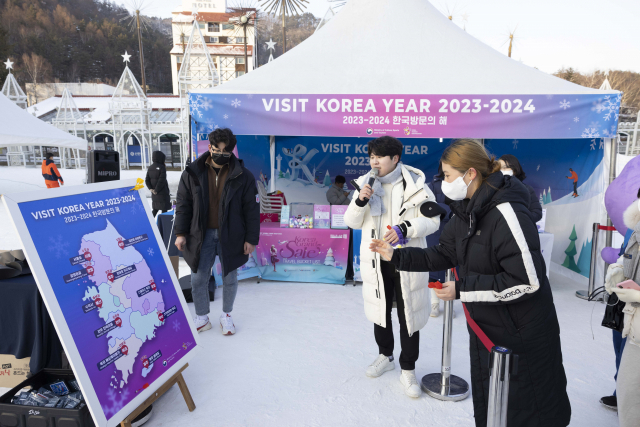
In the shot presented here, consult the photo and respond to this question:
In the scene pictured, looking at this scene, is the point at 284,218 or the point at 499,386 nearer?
the point at 499,386

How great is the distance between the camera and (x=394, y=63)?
4.42m

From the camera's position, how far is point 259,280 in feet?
15.6

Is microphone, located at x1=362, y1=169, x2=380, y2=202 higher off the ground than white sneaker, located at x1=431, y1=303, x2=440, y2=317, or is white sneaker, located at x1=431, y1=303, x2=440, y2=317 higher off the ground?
microphone, located at x1=362, y1=169, x2=380, y2=202

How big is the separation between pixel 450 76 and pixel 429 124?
643 millimetres

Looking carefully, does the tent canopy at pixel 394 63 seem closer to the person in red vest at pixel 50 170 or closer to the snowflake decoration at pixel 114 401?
the snowflake decoration at pixel 114 401

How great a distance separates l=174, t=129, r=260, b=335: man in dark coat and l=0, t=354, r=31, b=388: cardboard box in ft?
3.91

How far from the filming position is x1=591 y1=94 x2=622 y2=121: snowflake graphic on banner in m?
3.83

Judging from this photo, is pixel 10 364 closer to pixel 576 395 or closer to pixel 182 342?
pixel 182 342

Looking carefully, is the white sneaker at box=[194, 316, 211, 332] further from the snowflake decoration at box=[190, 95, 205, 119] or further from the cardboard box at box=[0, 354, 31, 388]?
the snowflake decoration at box=[190, 95, 205, 119]

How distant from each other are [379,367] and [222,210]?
1638 mm

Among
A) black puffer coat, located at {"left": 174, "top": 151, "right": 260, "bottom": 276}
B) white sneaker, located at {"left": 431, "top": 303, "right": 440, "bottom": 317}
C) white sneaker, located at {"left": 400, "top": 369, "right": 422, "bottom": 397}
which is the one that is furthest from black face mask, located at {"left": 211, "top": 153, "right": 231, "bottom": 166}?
white sneaker, located at {"left": 431, "top": 303, "right": 440, "bottom": 317}

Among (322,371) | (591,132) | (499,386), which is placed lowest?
(322,371)

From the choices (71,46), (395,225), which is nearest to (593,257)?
(395,225)

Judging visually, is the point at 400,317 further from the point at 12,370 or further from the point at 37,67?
the point at 37,67
